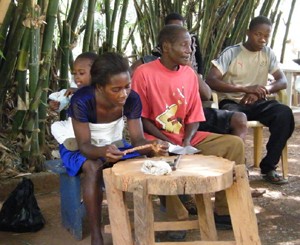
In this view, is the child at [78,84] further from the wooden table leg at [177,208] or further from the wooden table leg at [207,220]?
the wooden table leg at [207,220]

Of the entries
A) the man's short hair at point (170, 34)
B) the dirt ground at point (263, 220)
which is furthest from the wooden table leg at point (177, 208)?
the man's short hair at point (170, 34)

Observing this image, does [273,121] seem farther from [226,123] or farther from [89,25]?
[89,25]

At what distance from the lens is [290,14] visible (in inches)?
259

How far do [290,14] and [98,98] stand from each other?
13.6 feet

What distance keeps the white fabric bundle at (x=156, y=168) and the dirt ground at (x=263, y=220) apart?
910 millimetres

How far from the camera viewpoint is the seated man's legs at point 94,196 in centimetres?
305

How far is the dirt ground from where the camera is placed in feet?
11.1

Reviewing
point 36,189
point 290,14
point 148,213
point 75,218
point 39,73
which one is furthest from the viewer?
point 290,14

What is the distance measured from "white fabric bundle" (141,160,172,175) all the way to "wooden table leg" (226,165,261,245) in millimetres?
362

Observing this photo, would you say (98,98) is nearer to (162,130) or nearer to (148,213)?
(162,130)

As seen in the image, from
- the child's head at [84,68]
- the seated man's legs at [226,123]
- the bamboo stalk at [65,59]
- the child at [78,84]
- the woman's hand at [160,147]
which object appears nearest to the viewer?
the woman's hand at [160,147]

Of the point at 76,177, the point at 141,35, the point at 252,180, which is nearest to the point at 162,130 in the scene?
the point at 76,177

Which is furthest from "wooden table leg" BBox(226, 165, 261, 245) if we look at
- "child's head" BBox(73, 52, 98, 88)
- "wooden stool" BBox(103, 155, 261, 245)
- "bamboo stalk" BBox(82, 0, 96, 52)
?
"bamboo stalk" BBox(82, 0, 96, 52)

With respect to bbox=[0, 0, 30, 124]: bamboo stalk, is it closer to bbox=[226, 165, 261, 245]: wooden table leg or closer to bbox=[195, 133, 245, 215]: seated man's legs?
bbox=[195, 133, 245, 215]: seated man's legs
